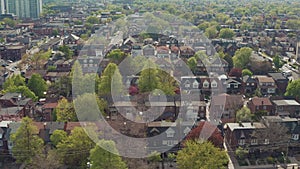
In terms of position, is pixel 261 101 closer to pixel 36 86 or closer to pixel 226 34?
pixel 36 86

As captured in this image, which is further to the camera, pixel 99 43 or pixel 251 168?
pixel 99 43

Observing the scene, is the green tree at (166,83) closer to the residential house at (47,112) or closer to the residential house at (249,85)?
the residential house at (249,85)

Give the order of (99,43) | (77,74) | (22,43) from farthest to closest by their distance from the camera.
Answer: (22,43) → (99,43) → (77,74)

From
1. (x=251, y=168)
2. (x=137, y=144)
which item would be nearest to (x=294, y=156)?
(x=251, y=168)

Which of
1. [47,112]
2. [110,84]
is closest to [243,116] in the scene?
[110,84]

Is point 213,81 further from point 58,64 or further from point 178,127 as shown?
point 58,64

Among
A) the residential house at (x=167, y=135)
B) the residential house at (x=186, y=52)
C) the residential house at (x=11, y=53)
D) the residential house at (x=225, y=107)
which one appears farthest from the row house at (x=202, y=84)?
the residential house at (x=11, y=53)

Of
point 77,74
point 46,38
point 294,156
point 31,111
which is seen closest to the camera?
point 294,156
